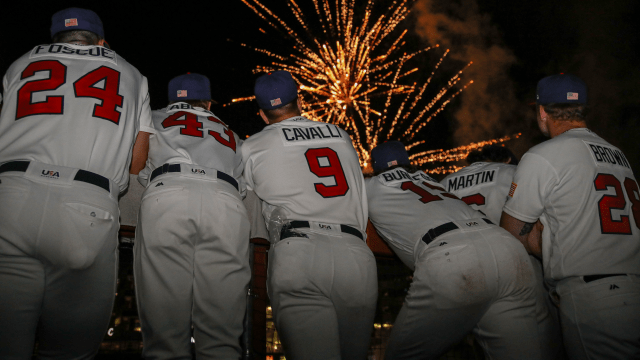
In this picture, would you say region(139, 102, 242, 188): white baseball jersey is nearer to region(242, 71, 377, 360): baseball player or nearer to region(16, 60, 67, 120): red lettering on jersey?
region(242, 71, 377, 360): baseball player

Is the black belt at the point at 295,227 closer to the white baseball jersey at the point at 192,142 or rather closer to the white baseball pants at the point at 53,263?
the white baseball jersey at the point at 192,142

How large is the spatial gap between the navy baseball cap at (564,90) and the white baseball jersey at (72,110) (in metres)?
3.40

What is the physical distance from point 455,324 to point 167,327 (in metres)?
2.08

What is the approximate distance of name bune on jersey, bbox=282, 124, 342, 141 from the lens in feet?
12.4

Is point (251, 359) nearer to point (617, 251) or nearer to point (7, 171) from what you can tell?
point (7, 171)

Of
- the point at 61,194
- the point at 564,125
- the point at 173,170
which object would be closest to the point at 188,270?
the point at 173,170

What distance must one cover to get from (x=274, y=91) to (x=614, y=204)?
9.25 ft

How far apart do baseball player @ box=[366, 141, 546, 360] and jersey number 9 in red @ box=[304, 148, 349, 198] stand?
0.75 metres

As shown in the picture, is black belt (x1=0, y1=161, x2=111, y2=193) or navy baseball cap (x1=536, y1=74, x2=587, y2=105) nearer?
black belt (x1=0, y1=161, x2=111, y2=193)

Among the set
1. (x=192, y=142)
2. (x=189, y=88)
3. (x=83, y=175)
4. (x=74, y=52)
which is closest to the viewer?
(x=83, y=175)

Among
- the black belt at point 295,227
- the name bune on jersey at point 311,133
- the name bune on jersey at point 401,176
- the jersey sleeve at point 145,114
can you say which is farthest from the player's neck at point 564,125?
the jersey sleeve at point 145,114

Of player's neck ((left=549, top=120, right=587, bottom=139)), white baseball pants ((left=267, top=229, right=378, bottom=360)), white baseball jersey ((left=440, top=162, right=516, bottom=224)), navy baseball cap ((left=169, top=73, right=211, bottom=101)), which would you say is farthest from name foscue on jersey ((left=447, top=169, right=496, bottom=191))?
navy baseball cap ((left=169, top=73, right=211, bottom=101))

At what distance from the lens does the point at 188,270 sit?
3.24 metres

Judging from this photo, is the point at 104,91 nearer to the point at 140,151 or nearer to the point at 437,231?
the point at 140,151
